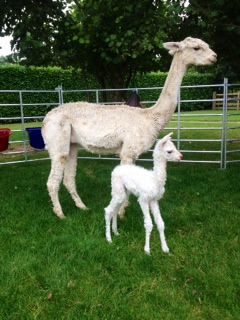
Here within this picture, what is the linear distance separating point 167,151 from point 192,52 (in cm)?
205

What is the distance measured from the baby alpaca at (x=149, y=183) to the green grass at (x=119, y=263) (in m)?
0.30

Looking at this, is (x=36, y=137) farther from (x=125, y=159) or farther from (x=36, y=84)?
(x=36, y=84)

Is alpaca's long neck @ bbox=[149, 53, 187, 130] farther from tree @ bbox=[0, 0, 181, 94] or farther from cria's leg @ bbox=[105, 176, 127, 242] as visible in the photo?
cria's leg @ bbox=[105, 176, 127, 242]

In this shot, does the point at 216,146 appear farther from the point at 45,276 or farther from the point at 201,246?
the point at 45,276

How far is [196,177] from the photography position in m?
7.76

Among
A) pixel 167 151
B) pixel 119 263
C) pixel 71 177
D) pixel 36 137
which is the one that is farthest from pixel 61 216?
pixel 36 137

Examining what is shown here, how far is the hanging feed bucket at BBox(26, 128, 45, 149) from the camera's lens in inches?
381

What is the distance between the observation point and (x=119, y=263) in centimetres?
398

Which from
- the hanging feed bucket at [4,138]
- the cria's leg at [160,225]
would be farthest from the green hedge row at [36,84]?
the cria's leg at [160,225]

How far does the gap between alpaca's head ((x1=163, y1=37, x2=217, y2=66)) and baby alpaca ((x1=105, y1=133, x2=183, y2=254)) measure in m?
1.81

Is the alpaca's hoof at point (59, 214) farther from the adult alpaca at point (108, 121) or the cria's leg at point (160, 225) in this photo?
the cria's leg at point (160, 225)

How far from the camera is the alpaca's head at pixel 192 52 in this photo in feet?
18.3

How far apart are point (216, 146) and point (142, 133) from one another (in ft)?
22.2

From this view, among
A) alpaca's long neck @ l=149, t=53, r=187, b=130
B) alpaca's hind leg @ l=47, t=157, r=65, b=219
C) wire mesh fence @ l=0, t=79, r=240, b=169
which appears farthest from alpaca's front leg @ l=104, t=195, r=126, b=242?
wire mesh fence @ l=0, t=79, r=240, b=169
